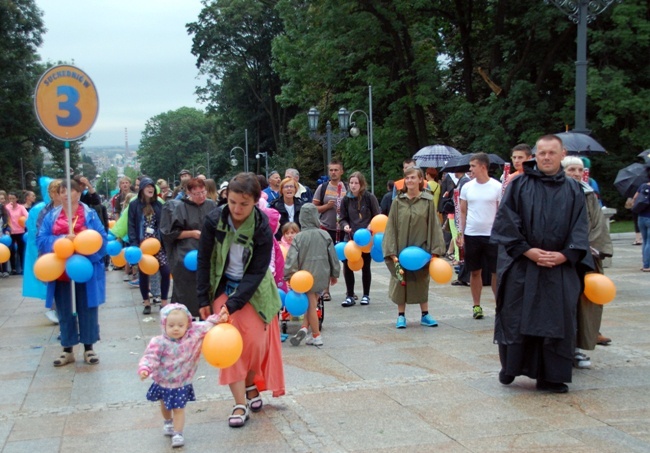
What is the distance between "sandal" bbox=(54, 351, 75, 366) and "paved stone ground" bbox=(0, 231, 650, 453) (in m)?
0.10

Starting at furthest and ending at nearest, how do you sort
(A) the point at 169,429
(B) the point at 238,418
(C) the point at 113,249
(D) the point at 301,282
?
(C) the point at 113,249 → (D) the point at 301,282 → (B) the point at 238,418 → (A) the point at 169,429

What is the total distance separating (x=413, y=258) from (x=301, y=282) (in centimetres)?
137

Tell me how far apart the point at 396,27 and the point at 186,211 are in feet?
72.1

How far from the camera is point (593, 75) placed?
81.4 ft

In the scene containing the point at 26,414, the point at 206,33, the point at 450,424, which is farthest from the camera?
the point at 206,33

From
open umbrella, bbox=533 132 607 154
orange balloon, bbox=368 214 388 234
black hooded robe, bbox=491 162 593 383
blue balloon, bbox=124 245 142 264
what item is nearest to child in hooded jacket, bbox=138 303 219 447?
black hooded robe, bbox=491 162 593 383

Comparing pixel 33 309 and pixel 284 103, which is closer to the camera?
pixel 33 309

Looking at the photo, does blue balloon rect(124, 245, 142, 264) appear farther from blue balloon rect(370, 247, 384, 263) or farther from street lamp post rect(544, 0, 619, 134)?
street lamp post rect(544, 0, 619, 134)

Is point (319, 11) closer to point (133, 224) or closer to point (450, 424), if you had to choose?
point (133, 224)

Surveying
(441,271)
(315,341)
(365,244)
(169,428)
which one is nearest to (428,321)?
(441,271)

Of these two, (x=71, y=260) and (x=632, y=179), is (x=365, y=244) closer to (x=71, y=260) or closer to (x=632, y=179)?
(x=71, y=260)

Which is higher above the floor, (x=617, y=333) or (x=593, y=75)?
(x=593, y=75)

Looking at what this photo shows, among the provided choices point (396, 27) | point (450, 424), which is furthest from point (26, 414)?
point (396, 27)

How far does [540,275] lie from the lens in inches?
231
